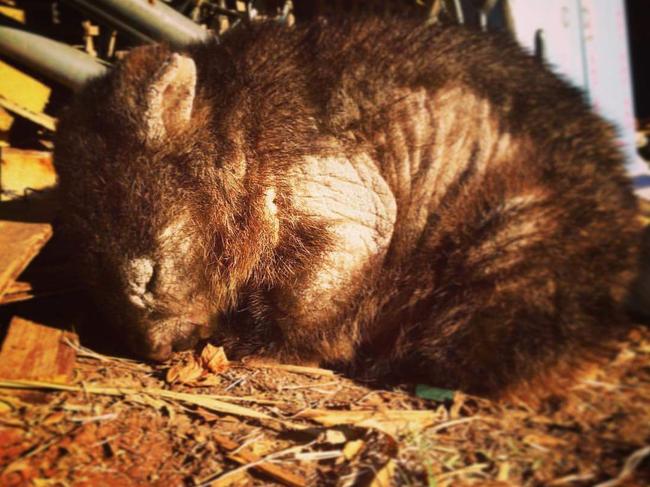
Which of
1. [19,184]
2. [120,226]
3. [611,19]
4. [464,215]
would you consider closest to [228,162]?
[120,226]

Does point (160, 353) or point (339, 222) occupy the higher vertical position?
point (339, 222)

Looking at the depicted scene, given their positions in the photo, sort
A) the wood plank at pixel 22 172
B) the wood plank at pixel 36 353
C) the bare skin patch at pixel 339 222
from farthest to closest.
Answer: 1. the wood plank at pixel 22 172
2. the bare skin patch at pixel 339 222
3. the wood plank at pixel 36 353

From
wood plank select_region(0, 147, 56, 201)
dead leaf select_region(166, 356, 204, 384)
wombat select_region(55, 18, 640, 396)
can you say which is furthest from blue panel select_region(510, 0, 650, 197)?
wood plank select_region(0, 147, 56, 201)

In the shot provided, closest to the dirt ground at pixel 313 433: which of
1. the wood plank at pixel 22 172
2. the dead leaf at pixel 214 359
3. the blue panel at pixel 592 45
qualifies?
the dead leaf at pixel 214 359

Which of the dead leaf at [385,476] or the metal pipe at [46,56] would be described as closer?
the dead leaf at [385,476]

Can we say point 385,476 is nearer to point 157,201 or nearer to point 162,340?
point 162,340

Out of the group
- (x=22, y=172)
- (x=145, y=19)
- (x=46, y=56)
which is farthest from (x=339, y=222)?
(x=46, y=56)

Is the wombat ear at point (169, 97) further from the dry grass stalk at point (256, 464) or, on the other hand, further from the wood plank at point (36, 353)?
the dry grass stalk at point (256, 464)
